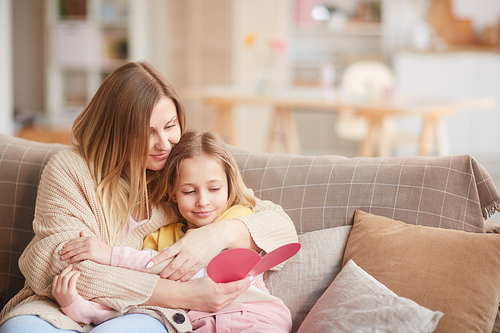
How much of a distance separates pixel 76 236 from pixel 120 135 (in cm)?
27

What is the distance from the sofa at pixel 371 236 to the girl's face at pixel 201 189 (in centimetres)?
21

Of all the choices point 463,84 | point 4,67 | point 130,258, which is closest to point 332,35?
point 463,84

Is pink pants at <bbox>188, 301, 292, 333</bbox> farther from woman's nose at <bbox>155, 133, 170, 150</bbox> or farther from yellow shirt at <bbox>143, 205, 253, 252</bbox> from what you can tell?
woman's nose at <bbox>155, 133, 170, 150</bbox>

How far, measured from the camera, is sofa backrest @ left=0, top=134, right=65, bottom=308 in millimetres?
1540

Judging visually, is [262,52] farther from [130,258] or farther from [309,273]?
[130,258]

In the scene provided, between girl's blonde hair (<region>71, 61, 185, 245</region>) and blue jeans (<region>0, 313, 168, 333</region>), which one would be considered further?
girl's blonde hair (<region>71, 61, 185, 245</region>)

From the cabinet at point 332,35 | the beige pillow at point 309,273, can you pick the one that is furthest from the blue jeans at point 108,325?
the cabinet at point 332,35

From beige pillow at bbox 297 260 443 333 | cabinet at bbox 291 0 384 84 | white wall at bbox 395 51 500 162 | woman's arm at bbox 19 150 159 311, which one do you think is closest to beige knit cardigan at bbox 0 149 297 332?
woman's arm at bbox 19 150 159 311

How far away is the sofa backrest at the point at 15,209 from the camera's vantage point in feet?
5.05

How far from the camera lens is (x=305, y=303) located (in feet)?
4.30

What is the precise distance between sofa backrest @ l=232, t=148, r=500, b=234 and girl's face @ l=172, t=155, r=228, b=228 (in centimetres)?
21

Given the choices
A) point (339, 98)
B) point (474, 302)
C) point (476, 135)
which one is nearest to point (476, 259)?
point (474, 302)

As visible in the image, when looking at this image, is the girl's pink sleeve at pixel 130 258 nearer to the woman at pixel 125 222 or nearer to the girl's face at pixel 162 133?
the woman at pixel 125 222

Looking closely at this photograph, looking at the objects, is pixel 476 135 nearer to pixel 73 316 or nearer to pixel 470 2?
pixel 470 2
